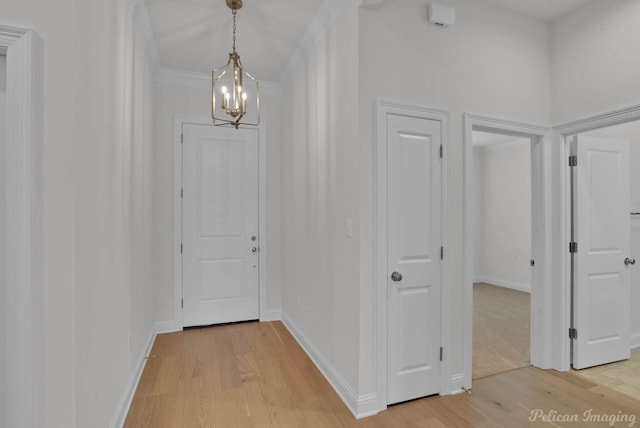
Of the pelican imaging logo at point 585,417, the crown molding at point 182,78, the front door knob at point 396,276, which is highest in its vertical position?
the crown molding at point 182,78

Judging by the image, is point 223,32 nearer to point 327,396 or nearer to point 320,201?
point 320,201

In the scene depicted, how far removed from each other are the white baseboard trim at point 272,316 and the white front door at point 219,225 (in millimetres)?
99

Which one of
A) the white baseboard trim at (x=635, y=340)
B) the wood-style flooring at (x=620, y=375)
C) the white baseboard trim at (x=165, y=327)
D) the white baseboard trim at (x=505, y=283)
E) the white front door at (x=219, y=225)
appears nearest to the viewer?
the wood-style flooring at (x=620, y=375)

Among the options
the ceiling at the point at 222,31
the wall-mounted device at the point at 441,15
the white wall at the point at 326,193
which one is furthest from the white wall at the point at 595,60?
the ceiling at the point at 222,31

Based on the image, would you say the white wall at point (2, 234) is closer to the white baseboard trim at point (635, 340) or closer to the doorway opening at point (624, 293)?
the doorway opening at point (624, 293)

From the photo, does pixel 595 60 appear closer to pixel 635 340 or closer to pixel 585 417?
pixel 585 417

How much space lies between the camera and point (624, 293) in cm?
295

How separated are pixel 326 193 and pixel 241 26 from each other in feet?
5.49

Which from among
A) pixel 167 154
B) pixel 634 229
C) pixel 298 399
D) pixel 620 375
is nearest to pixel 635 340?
pixel 620 375

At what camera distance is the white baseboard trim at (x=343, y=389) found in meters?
2.13

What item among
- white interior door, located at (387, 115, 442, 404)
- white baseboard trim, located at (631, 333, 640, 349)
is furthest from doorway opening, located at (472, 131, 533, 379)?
white interior door, located at (387, 115, 442, 404)

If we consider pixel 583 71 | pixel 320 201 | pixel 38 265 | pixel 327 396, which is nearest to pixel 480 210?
pixel 583 71

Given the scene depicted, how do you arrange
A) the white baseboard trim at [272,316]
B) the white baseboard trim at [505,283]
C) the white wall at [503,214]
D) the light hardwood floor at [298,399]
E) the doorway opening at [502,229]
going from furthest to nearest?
the white wall at [503,214] → the white baseboard trim at [505,283] → the doorway opening at [502,229] → the white baseboard trim at [272,316] → the light hardwood floor at [298,399]

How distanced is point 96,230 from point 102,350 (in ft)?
2.16
